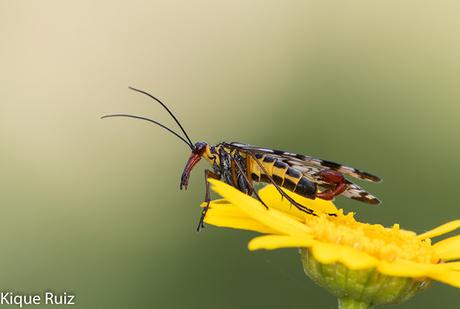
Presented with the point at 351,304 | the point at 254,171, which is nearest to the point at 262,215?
the point at 351,304

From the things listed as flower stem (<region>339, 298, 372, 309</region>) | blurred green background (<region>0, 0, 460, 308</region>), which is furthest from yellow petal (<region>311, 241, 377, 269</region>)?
blurred green background (<region>0, 0, 460, 308</region>)

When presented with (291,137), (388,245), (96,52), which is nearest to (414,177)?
(291,137)

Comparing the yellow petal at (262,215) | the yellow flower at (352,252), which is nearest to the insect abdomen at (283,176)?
the yellow flower at (352,252)

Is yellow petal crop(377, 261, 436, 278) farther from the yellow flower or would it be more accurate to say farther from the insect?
the insect

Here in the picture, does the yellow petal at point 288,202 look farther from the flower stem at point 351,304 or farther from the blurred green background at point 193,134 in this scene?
the blurred green background at point 193,134

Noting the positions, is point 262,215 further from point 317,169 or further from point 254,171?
point 254,171

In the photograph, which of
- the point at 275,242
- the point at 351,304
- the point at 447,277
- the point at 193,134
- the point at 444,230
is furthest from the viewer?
the point at 193,134
